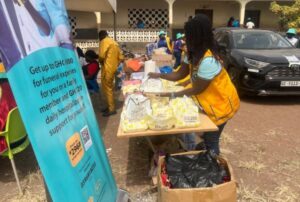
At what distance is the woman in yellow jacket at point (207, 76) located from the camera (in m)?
2.73

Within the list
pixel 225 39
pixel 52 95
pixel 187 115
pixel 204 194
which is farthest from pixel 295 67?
pixel 52 95

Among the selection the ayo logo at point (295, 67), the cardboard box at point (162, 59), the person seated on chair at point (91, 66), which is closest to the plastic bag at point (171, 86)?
the person seated on chair at point (91, 66)

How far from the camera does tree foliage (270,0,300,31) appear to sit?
52.4 ft

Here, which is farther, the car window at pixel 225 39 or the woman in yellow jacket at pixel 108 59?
the car window at pixel 225 39

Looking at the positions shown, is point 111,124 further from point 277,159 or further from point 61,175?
point 61,175

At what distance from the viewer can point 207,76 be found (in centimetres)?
275

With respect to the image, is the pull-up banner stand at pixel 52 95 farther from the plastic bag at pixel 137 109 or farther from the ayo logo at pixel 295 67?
the ayo logo at pixel 295 67

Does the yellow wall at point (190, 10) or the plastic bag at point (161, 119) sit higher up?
the plastic bag at point (161, 119)

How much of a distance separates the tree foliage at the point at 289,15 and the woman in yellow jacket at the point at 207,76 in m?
14.9

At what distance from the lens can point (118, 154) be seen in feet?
14.1

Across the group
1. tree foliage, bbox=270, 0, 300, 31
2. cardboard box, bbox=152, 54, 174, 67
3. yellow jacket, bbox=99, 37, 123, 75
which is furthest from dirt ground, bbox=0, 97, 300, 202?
tree foliage, bbox=270, 0, 300, 31

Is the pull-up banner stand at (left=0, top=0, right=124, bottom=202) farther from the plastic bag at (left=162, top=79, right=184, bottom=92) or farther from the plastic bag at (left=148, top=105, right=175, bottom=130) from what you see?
the plastic bag at (left=162, top=79, right=184, bottom=92)

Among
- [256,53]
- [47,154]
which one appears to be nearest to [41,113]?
[47,154]

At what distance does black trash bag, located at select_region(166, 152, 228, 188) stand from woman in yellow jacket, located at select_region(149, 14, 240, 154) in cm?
40
